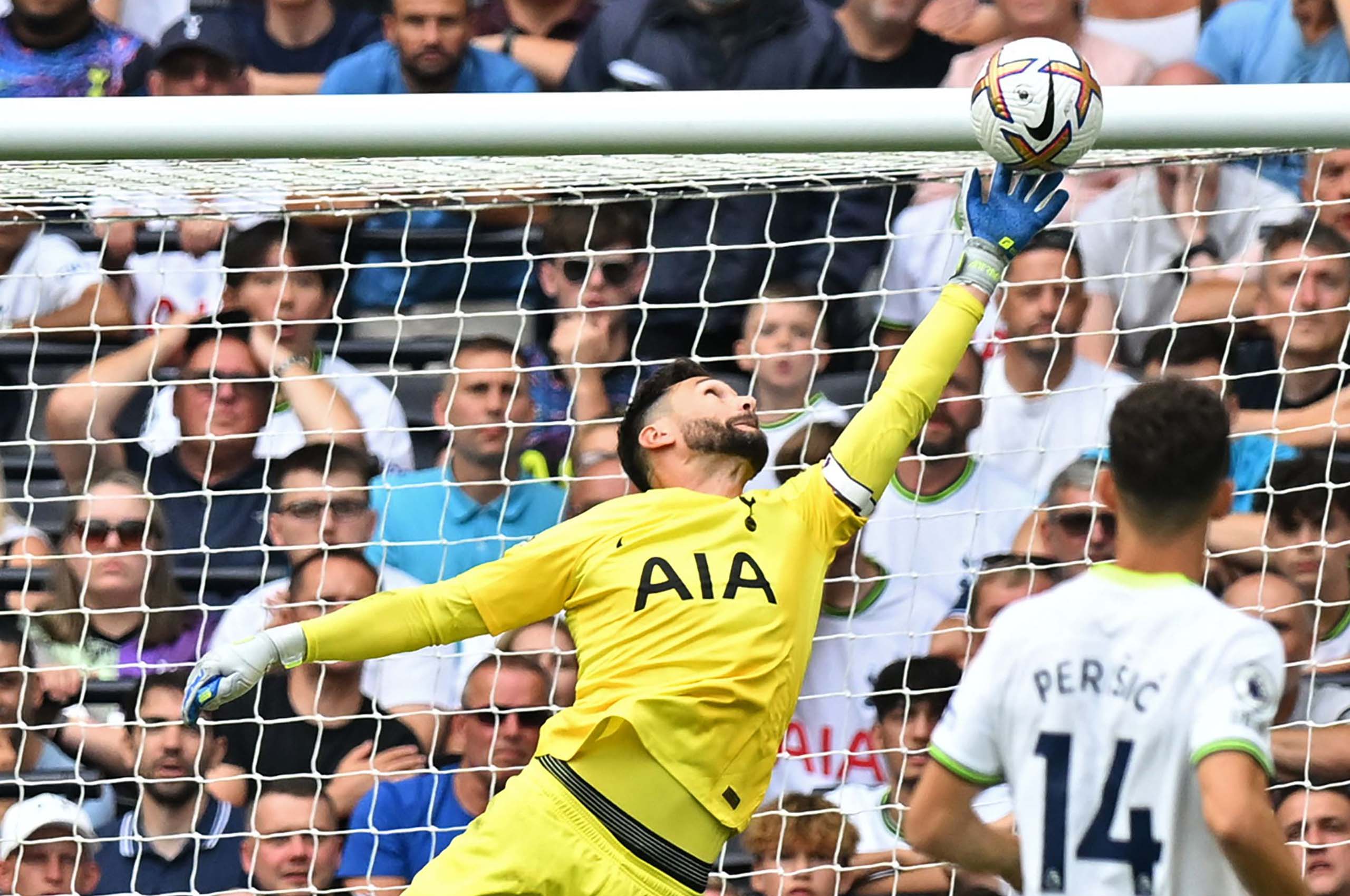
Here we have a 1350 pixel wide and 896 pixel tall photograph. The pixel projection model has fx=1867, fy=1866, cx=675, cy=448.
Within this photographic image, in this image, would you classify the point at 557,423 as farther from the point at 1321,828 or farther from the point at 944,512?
the point at 1321,828

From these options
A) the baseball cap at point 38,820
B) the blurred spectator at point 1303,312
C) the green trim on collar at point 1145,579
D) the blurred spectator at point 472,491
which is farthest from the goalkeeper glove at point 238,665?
the blurred spectator at point 1303,312

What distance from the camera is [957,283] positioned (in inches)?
156

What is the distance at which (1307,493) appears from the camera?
5203mm

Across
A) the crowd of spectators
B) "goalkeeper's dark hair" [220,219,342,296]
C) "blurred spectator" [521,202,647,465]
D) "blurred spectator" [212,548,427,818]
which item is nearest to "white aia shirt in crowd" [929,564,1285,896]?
the crowd of spectators

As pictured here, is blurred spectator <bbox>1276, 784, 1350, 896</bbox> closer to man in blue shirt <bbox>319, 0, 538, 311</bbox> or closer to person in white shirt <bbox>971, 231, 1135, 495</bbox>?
person in white shirt <bbox>971, 231, 1135, 495</bbox>

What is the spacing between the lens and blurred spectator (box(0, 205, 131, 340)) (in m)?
6.29

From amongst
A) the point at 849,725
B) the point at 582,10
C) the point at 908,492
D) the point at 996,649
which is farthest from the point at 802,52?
the point at 996,649

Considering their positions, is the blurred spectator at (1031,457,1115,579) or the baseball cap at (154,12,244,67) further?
the baseball cap at (154,12,244,67)

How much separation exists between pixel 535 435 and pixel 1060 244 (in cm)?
171

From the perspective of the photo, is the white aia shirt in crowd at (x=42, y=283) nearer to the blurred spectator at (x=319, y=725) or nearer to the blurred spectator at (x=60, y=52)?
the blurred spectator at (x=60, y=52)

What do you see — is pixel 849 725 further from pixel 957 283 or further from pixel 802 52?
pixel 802 52

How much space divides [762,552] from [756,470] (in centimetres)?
33

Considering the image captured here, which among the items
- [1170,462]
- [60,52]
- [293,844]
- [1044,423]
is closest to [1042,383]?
[1044,423]

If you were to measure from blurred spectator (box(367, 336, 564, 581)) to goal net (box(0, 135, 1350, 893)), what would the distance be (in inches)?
0.5
